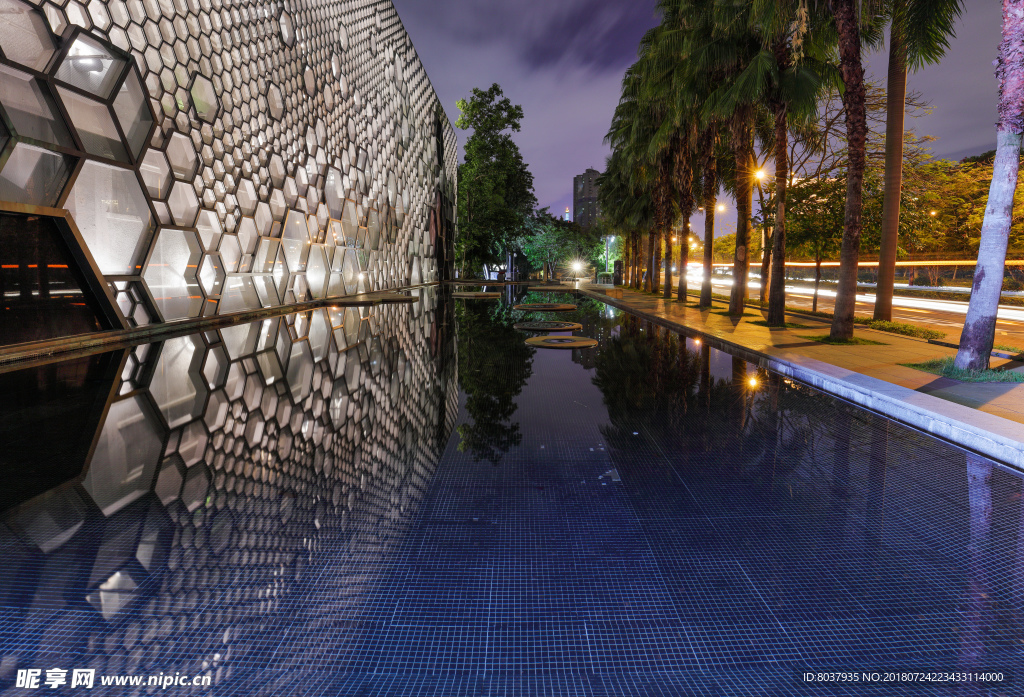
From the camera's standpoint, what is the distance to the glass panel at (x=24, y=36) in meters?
8.40

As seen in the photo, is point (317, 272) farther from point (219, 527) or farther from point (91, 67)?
point (219, 527)

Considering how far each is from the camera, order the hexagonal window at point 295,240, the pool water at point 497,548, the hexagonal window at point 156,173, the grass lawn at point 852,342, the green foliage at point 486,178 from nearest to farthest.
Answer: the pool water at point 497,548 < the grass lawn at point 852,342 < the hexagonal window at point 156,173 < the hexagonal window at point 295,240 < the green foliage at point 486,178

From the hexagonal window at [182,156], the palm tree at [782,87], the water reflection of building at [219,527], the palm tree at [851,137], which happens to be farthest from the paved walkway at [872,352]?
the hexagonal window at [182,156]

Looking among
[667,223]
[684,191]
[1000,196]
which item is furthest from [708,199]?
[1000,196]

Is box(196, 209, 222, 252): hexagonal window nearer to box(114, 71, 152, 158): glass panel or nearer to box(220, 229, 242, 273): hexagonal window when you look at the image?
box(220, 229, 242, 273): hexagonal window

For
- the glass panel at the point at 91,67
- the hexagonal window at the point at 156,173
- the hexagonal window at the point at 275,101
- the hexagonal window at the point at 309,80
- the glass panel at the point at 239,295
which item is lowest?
the glass panel at the point at 239,295

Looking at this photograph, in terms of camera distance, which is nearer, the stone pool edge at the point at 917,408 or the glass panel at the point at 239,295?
the stone pool edge at the point at 917,408

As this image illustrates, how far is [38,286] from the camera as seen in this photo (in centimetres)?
919

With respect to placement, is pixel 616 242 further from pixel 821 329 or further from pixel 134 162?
pixel 134 162

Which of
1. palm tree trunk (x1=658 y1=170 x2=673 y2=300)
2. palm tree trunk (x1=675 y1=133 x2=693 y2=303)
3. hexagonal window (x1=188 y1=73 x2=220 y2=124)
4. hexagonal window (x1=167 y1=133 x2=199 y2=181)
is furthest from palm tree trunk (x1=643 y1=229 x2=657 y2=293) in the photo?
hexagonal window (x1=167 y1=133 x2=199 y2=181)

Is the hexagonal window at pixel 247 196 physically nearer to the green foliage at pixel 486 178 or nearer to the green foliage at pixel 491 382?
the green foliage at pixel 491 382

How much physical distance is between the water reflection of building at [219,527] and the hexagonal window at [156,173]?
6.14m

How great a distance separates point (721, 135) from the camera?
801 inches

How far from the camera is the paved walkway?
19.7 ft
